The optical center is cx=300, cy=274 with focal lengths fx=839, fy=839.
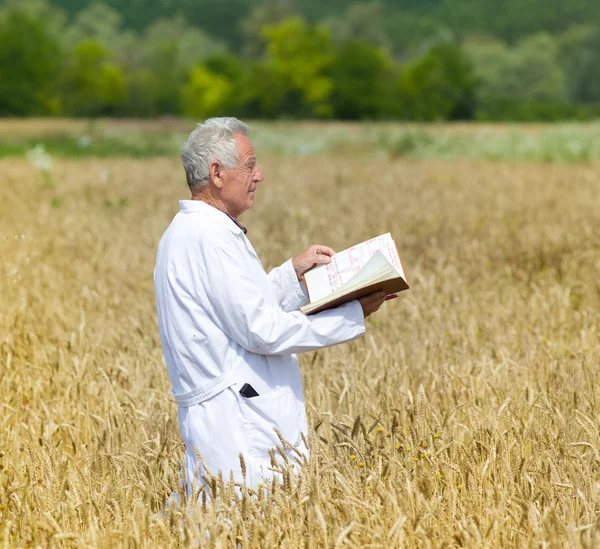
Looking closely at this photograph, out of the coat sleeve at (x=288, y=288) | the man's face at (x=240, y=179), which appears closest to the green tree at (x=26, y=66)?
the coat sleeve at (x=288, y=288)

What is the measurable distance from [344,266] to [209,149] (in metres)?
0.64

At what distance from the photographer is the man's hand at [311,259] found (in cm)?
309

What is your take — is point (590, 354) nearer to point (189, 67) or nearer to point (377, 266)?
point (377, 266)

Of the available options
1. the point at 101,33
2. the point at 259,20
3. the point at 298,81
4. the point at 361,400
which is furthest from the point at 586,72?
the point at 361,400

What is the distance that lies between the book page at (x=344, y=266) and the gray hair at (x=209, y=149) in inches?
20.3

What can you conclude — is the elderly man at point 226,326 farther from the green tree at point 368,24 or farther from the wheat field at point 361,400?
the green tree at point 368,24

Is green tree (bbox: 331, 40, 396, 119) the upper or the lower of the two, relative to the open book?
upper

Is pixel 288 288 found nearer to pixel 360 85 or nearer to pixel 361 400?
pixel 361 400

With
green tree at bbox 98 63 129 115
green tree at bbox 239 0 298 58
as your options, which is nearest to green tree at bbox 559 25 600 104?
green tree at bbox 239 0 298 58

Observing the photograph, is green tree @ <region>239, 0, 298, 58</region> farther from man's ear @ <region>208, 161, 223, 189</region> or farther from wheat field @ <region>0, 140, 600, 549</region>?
man's ear @ <region>208, 161, 223, 189</region>

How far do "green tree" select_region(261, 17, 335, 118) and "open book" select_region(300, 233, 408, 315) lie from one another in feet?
246

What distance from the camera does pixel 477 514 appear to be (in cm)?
279

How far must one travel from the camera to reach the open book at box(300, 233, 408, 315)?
2.78 metres

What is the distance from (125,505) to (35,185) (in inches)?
502
